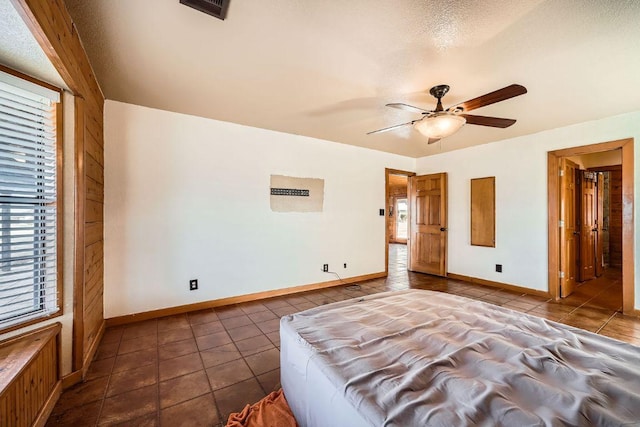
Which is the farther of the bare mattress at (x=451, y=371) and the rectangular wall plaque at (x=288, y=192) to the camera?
the rectangular wall plaque at (x=288, y=192)

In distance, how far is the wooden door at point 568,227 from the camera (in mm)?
3547

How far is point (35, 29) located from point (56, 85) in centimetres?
59

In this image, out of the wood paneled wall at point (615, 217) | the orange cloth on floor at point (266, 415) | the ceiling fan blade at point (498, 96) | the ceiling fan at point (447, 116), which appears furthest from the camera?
the wood paneled wall at point (615, 217)

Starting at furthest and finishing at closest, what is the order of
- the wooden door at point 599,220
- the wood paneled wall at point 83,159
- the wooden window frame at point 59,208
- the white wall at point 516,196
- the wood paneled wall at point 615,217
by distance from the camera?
1. the wood paneled wall at point 615,217
2. the wooden door at point 599,220
3. the white wall at point 516,196
4. the wooden window frame at point 59,208
5. the wood paneled wall at point 83,159

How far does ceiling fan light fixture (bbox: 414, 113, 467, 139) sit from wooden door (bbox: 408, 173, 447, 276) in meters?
2.82

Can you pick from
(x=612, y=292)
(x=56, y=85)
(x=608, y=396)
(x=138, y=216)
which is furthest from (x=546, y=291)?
(x=56, y=85)

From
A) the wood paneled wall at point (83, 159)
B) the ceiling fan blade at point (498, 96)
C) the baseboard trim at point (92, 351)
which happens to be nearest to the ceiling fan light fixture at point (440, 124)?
the ceiling fan blade at point (498, 96)

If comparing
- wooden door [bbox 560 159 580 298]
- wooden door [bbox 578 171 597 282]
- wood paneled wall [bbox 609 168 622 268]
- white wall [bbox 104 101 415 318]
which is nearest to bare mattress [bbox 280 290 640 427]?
white wall [bbox 104 101 415 318]

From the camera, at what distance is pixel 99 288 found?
95.0 inches

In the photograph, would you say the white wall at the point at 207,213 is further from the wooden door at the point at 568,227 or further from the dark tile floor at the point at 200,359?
the wooden door at the point at 568,227

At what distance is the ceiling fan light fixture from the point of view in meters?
2.09

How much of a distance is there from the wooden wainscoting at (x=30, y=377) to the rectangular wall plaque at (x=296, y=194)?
2467 mm

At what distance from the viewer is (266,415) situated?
1425mm

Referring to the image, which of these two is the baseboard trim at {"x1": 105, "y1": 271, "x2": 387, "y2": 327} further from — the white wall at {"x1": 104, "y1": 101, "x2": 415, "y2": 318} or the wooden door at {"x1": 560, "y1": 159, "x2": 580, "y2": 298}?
the wooden door at {"x1": 560, "y1": 159, "x2": 580, "y2": 298}
